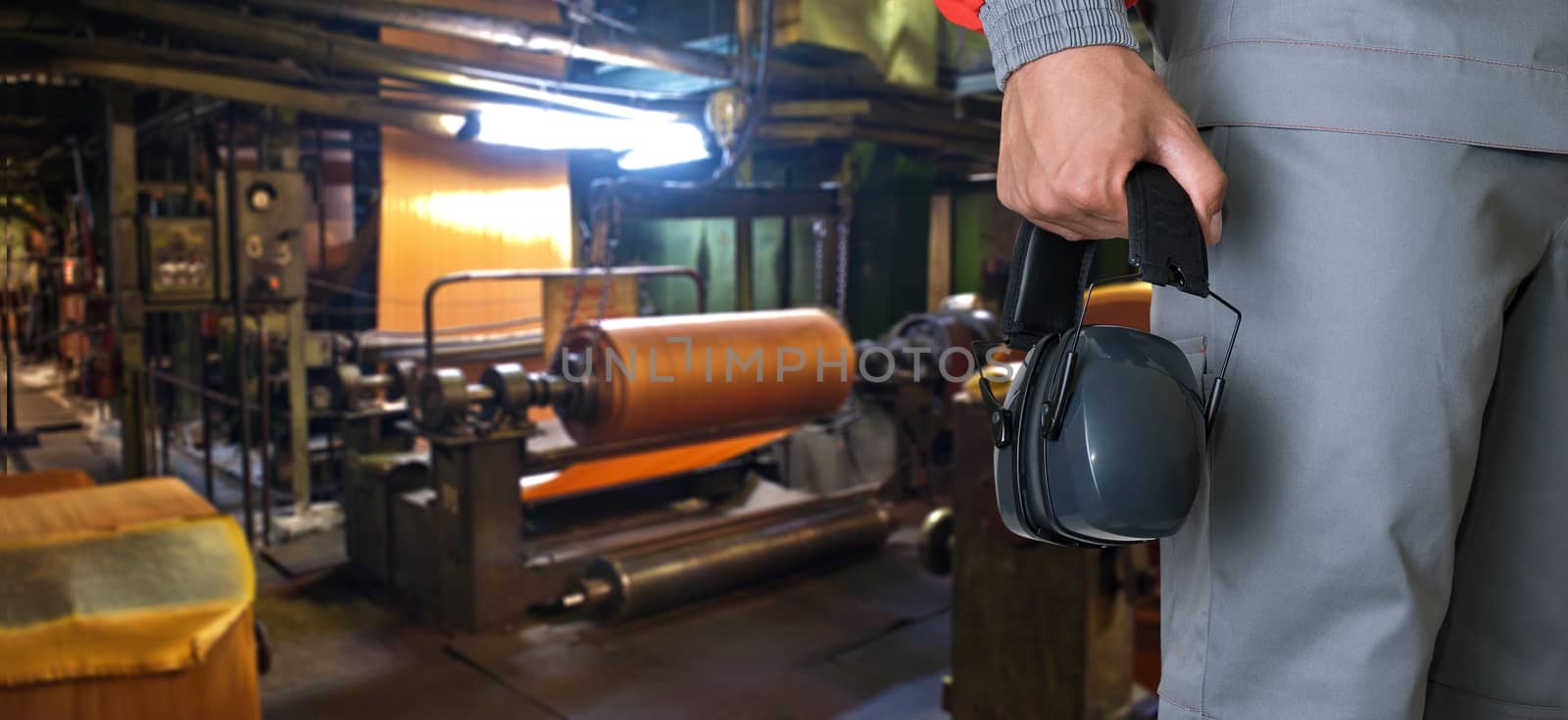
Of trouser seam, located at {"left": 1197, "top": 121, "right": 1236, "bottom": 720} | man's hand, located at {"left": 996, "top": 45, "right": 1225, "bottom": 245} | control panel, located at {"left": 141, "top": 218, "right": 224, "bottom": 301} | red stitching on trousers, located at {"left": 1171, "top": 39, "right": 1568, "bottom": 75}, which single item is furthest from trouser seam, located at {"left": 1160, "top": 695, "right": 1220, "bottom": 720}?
control panel, located at {"left": 141, "top": 218, "right": 224, "bottom": 301}

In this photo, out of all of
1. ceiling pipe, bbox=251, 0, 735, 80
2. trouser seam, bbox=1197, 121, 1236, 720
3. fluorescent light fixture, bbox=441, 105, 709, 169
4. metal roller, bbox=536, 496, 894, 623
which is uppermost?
ceiling pipe, bbox=251, 0, 735, 80

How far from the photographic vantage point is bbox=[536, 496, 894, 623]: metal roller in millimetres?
3006

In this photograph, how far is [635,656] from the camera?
289 centimetres

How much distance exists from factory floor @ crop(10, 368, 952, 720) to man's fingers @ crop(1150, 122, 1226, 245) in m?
2.11

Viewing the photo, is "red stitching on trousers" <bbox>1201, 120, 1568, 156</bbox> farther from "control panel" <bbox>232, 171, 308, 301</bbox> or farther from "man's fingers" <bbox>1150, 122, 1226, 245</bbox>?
"control panel" <bbox>232, 171, 308, 301</bbox>

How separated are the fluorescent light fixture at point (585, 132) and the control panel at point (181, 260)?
40.4 inches

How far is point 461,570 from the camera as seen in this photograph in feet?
10.1

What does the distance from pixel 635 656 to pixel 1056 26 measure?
248cm

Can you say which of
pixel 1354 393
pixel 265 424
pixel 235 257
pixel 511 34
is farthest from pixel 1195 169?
pixel 265 424

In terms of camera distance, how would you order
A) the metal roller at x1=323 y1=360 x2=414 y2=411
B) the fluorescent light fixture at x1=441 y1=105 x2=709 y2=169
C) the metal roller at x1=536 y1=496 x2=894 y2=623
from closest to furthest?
the metal roller at x1=536 y1=496 x2=894 y2=623, the metal roller at x1=323 y1=360 x2=414 y2=411, the fluorescent light fixture at x1=441 y1=105 x2=709 y2=169

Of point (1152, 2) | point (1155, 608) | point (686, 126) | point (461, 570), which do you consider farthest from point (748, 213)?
point (1152, 2)

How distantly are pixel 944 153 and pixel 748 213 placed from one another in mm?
2300

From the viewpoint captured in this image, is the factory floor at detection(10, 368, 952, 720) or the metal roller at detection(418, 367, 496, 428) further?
the metal roller at detection(418, 367, 496, 428)

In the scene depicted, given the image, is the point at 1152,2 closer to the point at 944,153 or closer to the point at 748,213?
the point at 748,213
